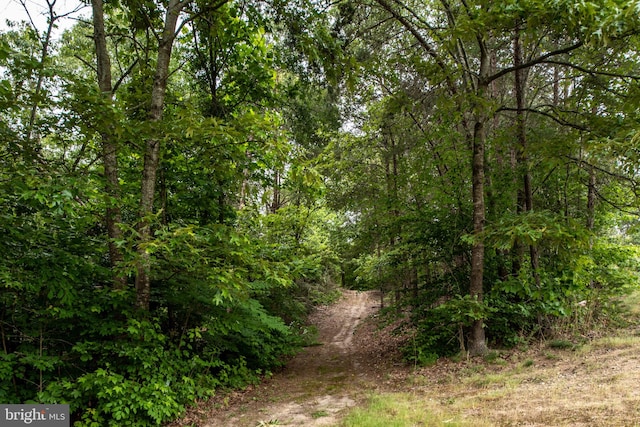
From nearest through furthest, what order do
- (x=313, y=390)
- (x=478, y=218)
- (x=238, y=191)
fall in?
(x=313, y=390) < (x=478, y=218) < (x=238, y=191)

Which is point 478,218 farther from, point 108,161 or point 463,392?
point 108,161

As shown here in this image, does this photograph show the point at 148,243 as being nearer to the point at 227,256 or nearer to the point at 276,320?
the point at 227,256

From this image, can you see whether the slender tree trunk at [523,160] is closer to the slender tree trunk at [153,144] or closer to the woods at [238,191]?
the woods at [238,191]

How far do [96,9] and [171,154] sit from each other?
247 centimetres

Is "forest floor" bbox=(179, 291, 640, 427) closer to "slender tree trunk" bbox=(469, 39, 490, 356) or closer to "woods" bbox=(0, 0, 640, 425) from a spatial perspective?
"slender tree trunk" bbox=(469, 39, 490, 356)

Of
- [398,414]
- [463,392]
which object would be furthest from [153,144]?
[463,392]

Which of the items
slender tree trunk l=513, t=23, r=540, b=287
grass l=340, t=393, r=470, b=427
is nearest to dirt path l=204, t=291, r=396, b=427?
grass l=340, t=393, r=470, b=427

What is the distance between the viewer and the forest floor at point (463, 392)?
13.3 ft

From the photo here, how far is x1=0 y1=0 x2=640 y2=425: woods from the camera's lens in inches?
174

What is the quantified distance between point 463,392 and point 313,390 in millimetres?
2854

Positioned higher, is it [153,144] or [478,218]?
[153,144]

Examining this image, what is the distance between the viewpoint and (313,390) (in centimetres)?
691

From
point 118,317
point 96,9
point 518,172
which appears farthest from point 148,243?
point 518,172

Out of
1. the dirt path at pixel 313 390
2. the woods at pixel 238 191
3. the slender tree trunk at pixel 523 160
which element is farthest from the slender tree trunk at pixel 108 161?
the slender tree trunk at pixel 523 160
